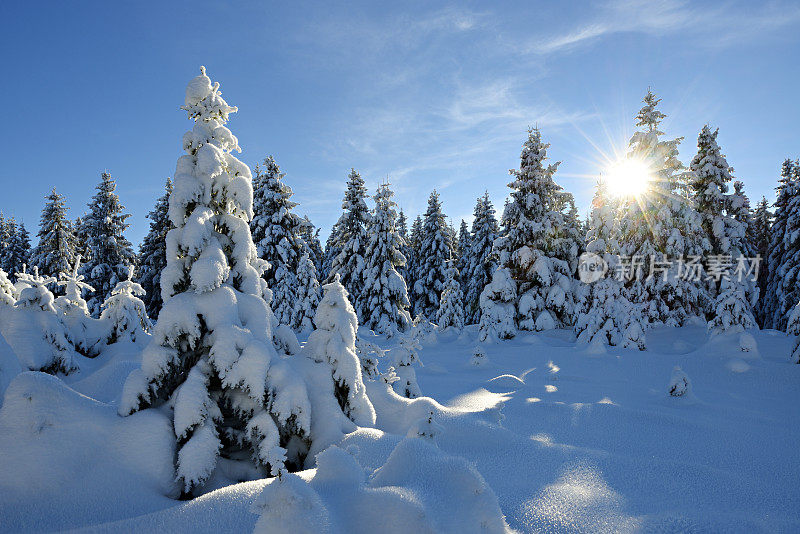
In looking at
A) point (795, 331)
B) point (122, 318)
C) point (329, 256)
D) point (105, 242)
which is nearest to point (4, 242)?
point (105, 242)

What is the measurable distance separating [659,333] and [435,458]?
63.0 feet

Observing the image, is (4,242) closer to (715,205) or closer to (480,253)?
(480,253)

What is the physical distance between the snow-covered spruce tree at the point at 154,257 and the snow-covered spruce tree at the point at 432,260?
771 inches

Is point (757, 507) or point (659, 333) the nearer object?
point (757, 507)

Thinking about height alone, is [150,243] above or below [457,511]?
above

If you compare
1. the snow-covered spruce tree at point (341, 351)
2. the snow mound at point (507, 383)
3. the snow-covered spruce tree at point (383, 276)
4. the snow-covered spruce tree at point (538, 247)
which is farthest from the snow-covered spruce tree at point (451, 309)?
the snow-covered spruce tree at point (341, 351)

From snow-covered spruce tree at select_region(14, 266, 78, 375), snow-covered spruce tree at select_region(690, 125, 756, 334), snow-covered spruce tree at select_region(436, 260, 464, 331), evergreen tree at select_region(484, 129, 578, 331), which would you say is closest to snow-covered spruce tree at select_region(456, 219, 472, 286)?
snow-covered spruce tree at select_region(436, 260, 464, 331)

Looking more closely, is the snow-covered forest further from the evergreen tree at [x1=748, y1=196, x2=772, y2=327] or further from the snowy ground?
the evergreen tree at [x1=748, y1=196, x2=772, y2=327]

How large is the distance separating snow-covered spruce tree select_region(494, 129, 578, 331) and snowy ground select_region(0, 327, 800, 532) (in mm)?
11875

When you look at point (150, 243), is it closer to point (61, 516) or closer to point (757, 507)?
point (61, 516)

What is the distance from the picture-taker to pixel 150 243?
96.4ft

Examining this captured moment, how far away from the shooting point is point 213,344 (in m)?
4.52

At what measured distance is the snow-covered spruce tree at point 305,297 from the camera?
909 inches

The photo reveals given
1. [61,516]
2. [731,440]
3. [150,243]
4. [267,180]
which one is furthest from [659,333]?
[150,243]
